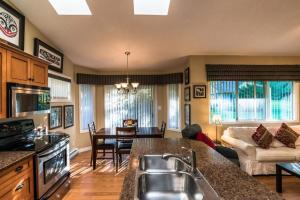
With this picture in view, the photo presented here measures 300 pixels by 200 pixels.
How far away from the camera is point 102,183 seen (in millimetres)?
3639

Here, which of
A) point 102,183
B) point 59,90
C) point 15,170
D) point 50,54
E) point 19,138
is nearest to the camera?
point 15,170

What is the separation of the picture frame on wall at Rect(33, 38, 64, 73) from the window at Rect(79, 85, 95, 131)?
1.38 m

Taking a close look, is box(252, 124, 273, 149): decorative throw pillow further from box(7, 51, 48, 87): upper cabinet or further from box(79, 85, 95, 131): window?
box(79, 85, 95, 131): window

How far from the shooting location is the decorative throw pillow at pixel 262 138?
3.98m

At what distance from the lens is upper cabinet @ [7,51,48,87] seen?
2.34 meters

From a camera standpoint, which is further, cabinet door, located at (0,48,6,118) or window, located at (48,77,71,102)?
window, located at (48,77,71,102)

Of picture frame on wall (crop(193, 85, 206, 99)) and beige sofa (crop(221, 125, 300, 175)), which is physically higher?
picture frame on wall (crop(193, 85, 206, 99))

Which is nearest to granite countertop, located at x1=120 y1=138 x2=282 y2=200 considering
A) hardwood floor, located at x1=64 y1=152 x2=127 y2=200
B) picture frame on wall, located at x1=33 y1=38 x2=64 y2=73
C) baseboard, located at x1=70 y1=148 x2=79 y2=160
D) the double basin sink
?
the double basin sink

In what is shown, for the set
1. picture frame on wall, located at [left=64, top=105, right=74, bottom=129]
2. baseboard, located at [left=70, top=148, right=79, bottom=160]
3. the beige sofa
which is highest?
picture frame on wall, located at [left=64, top=105, right=74, bottom=129]

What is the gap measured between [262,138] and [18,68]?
425cm

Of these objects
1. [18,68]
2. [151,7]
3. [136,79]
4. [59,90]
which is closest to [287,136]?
[151,7]

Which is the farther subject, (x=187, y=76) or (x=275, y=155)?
(x=187, y=76)

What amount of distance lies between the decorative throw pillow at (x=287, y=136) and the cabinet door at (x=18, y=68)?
4.57m

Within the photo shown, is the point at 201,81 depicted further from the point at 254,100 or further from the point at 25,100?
the point at 25,100
